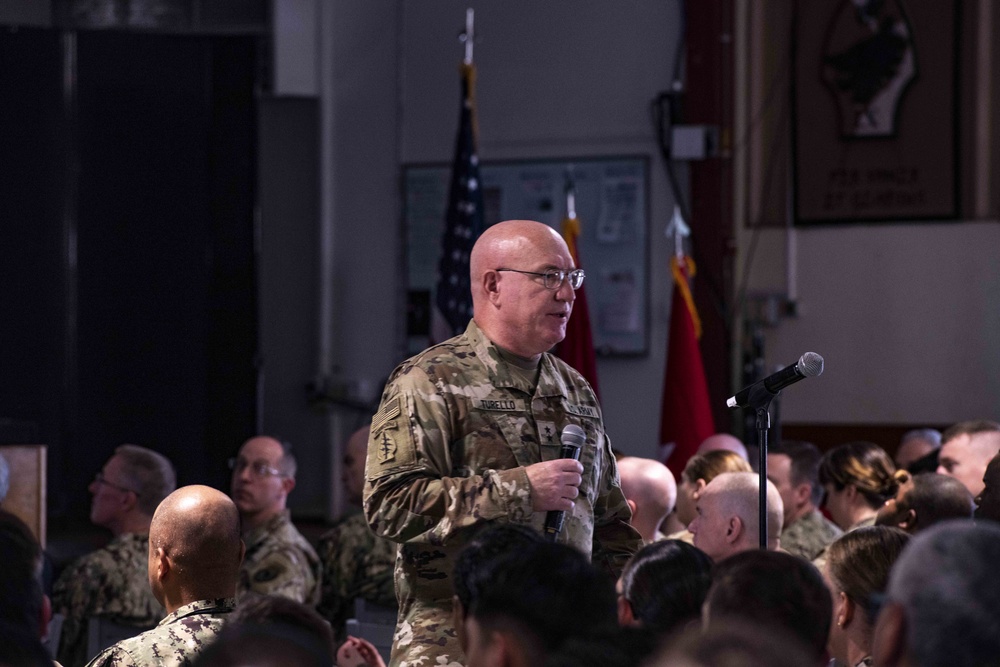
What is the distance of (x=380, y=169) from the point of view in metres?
7.32

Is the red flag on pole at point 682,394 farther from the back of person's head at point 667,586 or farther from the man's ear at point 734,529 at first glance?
the back of person's head at point 667,586

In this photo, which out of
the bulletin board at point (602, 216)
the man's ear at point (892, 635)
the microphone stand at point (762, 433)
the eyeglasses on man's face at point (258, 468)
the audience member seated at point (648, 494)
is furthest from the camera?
the bulletin board at point (602, 216)

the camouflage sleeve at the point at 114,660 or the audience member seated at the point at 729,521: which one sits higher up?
the audience member seated at the point at 729,521

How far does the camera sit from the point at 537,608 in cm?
161

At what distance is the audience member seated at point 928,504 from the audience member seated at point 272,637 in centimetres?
181

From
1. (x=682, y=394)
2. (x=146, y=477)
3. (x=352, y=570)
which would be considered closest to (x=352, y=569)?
(x=352, y=570)

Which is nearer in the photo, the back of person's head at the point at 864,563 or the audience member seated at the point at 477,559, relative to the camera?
the audience member seated at the point at 477,559

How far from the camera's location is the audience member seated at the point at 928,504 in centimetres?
311

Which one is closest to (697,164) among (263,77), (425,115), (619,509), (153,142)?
(425,115)

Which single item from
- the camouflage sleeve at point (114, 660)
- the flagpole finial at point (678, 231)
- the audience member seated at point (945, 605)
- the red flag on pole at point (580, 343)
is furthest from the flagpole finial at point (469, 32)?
the audience member seated at point (945, 605)

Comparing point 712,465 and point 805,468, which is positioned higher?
point 712,465

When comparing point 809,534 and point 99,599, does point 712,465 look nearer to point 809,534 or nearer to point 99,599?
point 809,534

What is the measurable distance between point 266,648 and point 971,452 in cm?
319

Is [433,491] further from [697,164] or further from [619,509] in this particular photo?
[697,164]
